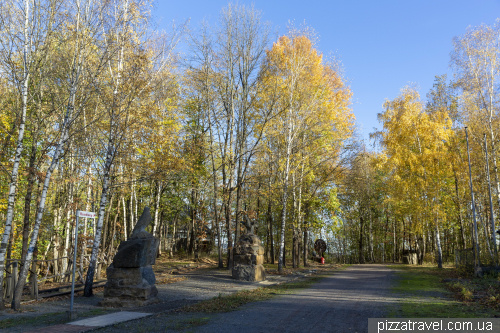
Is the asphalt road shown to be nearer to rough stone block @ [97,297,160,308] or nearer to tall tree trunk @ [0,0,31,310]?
rough stone block @ [97,297,160,308]

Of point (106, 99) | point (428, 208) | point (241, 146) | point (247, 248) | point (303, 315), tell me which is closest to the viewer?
point (303, 315)

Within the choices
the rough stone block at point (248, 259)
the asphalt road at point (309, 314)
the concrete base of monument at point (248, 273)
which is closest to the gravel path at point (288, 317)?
the asphalt road at point (309, 314)

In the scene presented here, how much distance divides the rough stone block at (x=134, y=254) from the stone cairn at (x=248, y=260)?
5663 millimetres

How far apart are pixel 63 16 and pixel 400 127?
66.0 feet

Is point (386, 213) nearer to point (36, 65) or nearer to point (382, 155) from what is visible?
point (382, 155)

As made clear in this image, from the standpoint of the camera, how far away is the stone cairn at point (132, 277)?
9.00 m

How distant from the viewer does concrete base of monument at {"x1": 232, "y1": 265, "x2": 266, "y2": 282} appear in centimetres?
1422

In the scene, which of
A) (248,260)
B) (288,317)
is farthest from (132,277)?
(248,260)

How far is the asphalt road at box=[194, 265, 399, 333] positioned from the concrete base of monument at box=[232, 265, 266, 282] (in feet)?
12.3

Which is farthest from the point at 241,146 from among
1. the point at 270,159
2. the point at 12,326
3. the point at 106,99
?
the point at 12,326

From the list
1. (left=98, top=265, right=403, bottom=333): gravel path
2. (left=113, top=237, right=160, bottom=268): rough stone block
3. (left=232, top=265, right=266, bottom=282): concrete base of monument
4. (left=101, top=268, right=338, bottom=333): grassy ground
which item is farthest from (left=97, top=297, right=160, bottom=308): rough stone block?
→ (left=232, top=265, right=266, bottom=282): concrete base of monument

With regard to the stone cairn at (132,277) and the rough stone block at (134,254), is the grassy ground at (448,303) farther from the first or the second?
the rough stone block at (134,254)

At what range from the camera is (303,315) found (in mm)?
7402

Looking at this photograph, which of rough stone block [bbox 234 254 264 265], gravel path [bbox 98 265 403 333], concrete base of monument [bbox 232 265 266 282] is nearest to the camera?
gravel path [bbox 98 265 403 333]
